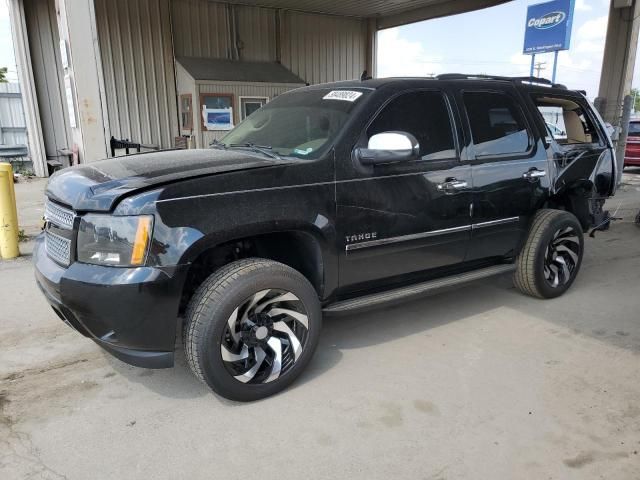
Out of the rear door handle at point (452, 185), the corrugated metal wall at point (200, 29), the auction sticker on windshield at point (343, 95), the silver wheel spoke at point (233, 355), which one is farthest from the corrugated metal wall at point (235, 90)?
the silver wheel spoke at point (233, 355)

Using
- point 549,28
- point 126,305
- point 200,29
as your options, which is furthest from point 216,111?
point 549,28

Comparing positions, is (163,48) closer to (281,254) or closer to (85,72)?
(85,72)

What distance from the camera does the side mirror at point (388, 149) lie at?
3271mm

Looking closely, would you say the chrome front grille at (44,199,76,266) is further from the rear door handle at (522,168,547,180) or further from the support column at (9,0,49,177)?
the support column at (9,0,49,177)

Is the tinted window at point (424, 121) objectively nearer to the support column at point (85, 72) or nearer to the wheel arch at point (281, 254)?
the wheel arch at point (281, 254)

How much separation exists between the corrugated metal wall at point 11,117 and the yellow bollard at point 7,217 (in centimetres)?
1384

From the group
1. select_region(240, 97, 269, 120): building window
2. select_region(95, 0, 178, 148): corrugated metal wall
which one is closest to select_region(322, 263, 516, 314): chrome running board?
select_region(240, 97, 269, 120): building window

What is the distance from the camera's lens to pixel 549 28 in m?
21.0

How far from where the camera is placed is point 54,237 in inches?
122

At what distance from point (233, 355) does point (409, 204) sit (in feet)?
5.19

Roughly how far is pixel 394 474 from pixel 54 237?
2.37 metres

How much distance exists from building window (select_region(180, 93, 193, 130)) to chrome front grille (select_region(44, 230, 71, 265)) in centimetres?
974

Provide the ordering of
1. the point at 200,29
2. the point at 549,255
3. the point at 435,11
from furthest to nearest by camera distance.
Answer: the point at 435,11
the point at 200,29
the point at 549,255

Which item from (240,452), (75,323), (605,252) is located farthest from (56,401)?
(605,252)
